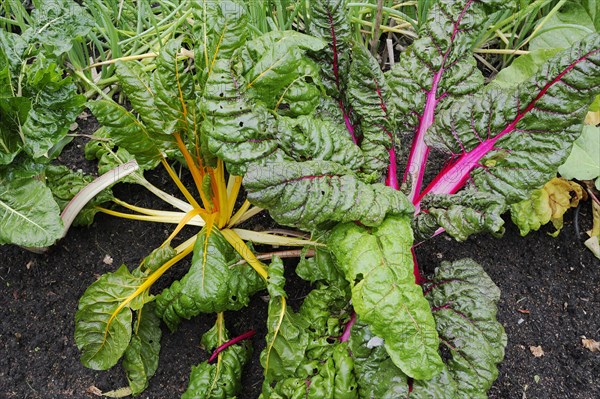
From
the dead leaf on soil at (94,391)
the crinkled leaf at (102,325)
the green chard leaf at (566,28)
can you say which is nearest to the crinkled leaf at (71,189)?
the crinkled leaf at (102,325)

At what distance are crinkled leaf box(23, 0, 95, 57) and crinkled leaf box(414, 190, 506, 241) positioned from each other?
1.23m

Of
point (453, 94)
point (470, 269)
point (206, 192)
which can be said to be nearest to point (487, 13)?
point (453, 94)

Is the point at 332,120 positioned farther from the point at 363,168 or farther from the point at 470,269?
the point at 470,269

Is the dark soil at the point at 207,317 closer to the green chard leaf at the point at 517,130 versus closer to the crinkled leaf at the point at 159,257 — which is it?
the crinkled leaf at the point at 159,257

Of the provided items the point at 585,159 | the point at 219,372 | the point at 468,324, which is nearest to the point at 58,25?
the point at 219,372

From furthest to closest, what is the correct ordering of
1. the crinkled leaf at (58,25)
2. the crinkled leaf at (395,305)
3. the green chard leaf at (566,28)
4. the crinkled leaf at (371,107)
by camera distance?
the green chard leaf at (566,28), the crinkled leaf at (58,25), the crinkled leaf at (371,107), the crinkled leaf at (395,305)

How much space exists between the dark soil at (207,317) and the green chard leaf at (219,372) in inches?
3.4

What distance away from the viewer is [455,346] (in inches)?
61.6

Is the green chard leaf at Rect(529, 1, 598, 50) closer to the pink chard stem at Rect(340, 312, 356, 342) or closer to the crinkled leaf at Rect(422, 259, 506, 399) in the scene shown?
the crinkled leaf at Rect(422, 259, 506, 399)

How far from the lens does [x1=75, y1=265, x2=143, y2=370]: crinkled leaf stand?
1.73 meters

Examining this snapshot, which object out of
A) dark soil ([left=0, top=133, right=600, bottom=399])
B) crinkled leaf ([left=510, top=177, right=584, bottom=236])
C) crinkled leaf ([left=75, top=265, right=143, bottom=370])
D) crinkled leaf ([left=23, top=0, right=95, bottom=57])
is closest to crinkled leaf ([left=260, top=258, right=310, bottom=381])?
dark soil ([left=0, top=133, right=600, bottom=399])

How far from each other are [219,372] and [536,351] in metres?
1.00

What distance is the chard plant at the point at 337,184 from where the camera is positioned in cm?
145

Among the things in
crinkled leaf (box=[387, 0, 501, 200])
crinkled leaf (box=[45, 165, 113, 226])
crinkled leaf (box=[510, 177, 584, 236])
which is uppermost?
crinkled leaf (box=[387, 0, 501, 200])
